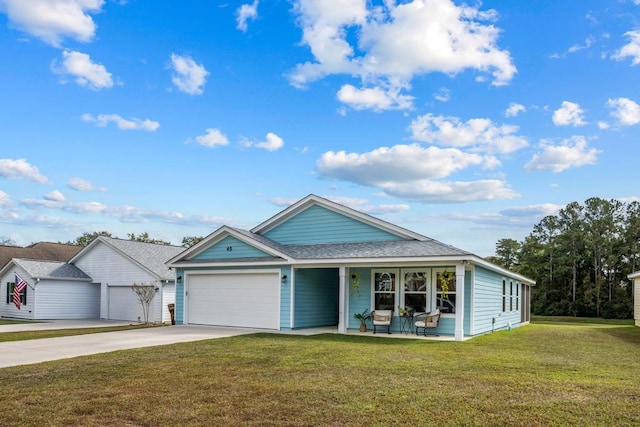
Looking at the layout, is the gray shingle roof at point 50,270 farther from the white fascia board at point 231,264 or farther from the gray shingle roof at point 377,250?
the gray shingle roof at point 377,250

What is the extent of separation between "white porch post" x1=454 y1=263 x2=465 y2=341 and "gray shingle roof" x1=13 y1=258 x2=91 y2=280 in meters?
19.5

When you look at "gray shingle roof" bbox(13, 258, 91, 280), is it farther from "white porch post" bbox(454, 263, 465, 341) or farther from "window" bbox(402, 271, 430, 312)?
"white porch post" bbox(454, 263, 465, 341)

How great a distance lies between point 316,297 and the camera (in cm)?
1945

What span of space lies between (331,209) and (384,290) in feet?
12.7

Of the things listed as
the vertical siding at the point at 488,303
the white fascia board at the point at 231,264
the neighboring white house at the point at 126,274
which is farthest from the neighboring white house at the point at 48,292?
the vertical siding at the point at 488,303

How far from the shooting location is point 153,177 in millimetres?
23656

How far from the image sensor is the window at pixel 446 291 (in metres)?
16.3

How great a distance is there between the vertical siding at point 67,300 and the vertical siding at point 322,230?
1184 centimetres

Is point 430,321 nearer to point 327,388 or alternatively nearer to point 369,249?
point 369,249

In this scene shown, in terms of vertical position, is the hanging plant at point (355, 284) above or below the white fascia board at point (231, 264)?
below

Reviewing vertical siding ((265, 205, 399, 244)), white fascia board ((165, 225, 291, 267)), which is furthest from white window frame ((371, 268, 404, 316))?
white fascia board ((165, 225, 291, 267))

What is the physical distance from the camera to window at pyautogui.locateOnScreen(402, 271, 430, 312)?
16.9 meters

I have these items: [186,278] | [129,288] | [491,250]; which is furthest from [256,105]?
[491,250]

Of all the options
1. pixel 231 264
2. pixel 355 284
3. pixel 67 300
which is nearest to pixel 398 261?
pixel 355 284
